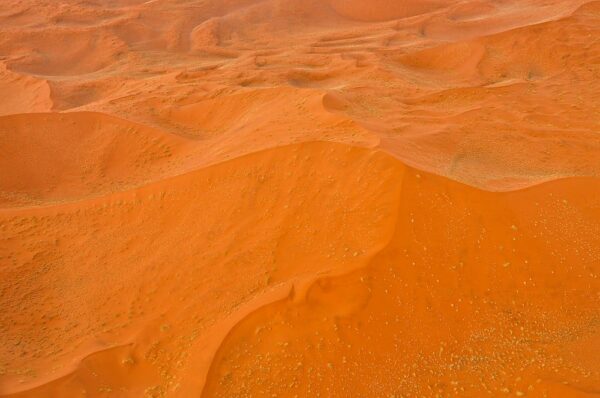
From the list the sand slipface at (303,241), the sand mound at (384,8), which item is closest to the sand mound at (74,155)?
the sand slipface at (303,241)

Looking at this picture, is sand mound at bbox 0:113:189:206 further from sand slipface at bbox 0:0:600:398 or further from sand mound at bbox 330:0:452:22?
sand mound at bbox 330:0:452:22

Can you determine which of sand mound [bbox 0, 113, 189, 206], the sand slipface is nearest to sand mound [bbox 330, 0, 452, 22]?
the sand slipface

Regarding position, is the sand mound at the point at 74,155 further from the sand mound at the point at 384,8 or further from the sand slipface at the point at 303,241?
the sand mound at the point at 384,8

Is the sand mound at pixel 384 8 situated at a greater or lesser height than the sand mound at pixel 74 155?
greater

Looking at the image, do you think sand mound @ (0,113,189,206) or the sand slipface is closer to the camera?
the sand slipface

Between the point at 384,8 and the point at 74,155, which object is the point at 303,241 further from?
the point at 384,8

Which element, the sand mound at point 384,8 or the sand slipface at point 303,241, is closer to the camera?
the sand slipface at point 303,241

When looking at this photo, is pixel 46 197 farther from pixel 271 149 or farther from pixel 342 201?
pixel 342 201

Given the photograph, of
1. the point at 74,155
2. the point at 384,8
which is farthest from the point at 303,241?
the point at 384,8
